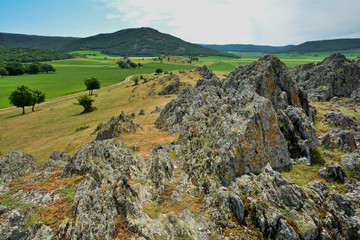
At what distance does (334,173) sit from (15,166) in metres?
38.2

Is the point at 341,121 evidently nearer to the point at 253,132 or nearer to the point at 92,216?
the point at 253,132

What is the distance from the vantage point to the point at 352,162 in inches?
619

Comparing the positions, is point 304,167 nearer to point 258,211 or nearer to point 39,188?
point 258,211

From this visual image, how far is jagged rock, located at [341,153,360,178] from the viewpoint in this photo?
49.9ft

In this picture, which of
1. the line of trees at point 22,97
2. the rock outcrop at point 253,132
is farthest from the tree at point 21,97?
the rock outcrop at point 253,132

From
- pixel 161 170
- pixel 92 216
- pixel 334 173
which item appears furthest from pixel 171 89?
pixel 92 216

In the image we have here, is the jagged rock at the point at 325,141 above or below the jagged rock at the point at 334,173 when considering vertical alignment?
above

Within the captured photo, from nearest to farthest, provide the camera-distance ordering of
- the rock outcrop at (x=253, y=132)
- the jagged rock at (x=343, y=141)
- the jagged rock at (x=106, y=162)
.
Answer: the rock outcrop at (x=253, y=132)
the jagged rock at (x=343, y=141)
the jagged rock at (x=106, y=162)

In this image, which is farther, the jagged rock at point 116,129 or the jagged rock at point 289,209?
the jagged rock at point 116,129

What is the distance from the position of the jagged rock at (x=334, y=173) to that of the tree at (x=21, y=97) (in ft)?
364

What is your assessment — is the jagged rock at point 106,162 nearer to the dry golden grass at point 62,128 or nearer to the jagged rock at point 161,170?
the jagged rock at point 161,170

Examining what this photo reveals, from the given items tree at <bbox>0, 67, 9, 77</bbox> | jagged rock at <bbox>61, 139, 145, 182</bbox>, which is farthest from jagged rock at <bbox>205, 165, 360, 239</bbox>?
tree at <bbox>0, 67, 9, 77</bbox>

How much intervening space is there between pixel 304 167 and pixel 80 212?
18976 millimetres

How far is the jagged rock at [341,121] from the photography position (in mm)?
23630
